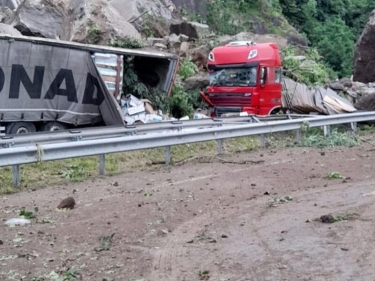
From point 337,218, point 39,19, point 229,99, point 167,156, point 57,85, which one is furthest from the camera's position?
point 39,19

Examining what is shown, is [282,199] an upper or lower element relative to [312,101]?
upper

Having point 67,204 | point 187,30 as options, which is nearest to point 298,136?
point 67,204

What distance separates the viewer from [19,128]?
57.2ft

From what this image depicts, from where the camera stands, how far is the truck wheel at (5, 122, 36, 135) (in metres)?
17.3

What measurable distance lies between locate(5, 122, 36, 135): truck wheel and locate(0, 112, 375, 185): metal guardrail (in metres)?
4.59

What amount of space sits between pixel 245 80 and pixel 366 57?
13272 mm

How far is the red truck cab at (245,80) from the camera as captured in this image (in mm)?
23047

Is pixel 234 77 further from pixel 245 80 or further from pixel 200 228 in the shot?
pixel 200 228

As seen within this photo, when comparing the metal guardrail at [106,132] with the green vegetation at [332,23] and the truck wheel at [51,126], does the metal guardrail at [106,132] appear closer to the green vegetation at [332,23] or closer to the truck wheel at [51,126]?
the truck wheel at [51,126]

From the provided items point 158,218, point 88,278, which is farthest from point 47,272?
point 158,218

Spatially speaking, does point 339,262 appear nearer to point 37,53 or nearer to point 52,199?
point 52,199

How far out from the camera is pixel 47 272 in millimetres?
6145

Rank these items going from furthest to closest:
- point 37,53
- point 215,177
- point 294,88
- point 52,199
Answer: point 294,88
point 37,53
point 215,177
point 52,199

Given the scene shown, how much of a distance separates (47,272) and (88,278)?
41cm
